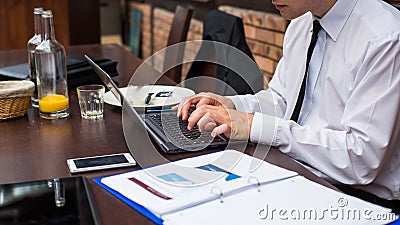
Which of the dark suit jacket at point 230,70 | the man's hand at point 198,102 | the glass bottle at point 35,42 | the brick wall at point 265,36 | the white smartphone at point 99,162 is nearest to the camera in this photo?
the white smartphone at point 99,162

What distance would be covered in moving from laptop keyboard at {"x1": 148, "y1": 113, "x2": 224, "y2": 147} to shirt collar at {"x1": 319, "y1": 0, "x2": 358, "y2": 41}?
44 centimetres

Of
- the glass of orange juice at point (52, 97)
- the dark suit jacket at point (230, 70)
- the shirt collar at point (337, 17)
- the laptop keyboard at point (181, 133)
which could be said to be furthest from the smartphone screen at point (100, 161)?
the dark suit jacket at point (230, 70)

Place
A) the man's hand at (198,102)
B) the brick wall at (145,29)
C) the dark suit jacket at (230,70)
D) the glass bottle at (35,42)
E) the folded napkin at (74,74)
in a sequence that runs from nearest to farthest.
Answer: the man's hand at (198,102) < the glass bottle at (35,42) < the folded napkin at (74,74) < the dark suit jacket at (230,70) < the brick wall at (145,29)

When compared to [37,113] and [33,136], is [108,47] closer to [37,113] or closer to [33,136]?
[37,113]

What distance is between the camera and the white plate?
156 cm

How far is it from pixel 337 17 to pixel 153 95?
1.93ft

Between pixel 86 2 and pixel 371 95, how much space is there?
3.38 meters

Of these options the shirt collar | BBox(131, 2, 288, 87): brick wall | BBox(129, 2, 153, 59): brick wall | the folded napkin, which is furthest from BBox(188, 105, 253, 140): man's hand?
BBox(129, 2, 153, 59): brick wall

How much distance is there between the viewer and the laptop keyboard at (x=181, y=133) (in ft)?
4.03

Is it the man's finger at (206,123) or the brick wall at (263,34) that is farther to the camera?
the brick wall at (263,34)

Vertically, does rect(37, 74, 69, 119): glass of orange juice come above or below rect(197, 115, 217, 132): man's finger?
below

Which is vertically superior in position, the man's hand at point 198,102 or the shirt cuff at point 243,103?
the man's hand at point 198,102

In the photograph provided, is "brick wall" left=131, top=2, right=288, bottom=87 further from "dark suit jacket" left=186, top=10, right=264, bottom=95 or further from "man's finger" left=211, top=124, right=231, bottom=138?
"man's finger" left=211, top=124, right=231, bottom=138

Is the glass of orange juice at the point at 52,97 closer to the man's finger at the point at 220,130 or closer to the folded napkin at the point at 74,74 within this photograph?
the folded napkin at the point at 74,74
